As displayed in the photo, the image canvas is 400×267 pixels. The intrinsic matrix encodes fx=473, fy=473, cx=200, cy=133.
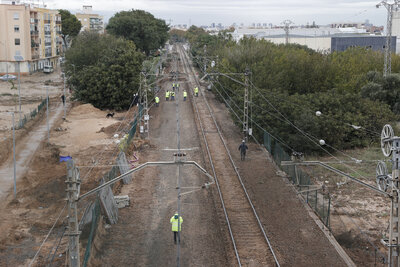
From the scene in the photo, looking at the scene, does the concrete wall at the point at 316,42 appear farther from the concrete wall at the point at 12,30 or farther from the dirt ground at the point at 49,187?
the dirt ground at the point at 49,187

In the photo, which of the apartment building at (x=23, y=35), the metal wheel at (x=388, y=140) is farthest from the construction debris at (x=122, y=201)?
the apartment building at (x=23, y=35)

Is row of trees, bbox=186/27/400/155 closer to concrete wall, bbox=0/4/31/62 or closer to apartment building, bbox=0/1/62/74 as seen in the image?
concrete wall, bbox=0/4/31/62

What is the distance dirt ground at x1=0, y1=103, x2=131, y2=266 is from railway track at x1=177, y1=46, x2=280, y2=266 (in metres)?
6.50

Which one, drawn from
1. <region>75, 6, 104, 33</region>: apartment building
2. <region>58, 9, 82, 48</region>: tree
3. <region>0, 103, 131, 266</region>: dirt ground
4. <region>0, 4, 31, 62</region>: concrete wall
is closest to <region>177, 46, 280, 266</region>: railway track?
<region>0, 103, 131, 266</region>: dirt ground

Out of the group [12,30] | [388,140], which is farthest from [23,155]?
[12,30]

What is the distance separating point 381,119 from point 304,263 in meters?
25.1

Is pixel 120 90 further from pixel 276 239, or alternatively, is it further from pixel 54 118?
pixel 276 239

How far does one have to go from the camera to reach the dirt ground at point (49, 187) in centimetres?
1861

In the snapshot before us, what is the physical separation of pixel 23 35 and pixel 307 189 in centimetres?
6627

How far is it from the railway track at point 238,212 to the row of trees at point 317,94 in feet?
12.0

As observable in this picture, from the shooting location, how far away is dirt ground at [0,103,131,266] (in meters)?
18.6

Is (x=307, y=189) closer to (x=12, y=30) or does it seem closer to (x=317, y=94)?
(x=317, y=94)

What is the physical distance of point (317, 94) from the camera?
4012cm

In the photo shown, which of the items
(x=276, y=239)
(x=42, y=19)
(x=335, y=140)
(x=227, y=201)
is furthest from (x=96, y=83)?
(x=42, y=19)
